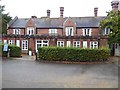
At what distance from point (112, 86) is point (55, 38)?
31468 millimetres

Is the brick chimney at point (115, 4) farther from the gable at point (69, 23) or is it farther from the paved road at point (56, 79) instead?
the paved road at point (56, 79)

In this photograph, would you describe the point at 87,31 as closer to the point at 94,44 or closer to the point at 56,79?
the point at 94,44

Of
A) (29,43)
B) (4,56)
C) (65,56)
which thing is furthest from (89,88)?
(29,43)

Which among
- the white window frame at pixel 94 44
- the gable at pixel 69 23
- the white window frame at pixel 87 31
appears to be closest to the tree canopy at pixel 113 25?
the white window frame at pixel 94 44

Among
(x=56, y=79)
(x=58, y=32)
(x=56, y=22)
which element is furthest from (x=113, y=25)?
(x=56, y=79)

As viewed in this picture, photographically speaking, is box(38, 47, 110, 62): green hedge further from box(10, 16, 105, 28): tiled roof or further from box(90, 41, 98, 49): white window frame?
→ box(10, 16, 105, 28): tiled roof

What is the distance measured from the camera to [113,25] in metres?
36.6

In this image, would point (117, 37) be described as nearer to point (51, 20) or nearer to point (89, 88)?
point (51, 20)

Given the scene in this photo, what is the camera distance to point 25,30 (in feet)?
166

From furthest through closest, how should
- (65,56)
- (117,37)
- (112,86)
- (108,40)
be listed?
(108,40)
(117,37)
(65,56)
(112,86)

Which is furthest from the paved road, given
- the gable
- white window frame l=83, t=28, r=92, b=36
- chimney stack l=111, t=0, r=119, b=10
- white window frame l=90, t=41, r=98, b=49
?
chimney stack l=111, t=0, r=119, b=10

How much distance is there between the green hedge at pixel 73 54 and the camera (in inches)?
1190

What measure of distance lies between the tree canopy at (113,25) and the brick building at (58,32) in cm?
282

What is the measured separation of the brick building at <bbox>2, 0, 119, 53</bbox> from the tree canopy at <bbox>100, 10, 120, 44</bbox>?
9.27ft
